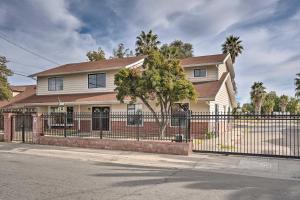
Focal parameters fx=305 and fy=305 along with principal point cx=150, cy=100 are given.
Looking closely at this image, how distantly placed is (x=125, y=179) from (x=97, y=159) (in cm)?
413

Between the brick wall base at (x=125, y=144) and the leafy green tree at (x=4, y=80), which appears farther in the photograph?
the leafy green tree at (x=4, y=80)

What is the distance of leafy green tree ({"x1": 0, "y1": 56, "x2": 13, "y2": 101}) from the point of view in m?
30.2

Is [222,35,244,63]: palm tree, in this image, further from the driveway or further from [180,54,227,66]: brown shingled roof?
the driveway

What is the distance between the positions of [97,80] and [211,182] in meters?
19.5

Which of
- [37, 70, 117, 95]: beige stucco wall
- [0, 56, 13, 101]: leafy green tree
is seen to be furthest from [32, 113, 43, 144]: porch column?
[0, 56, 13, 101]: leafy green tree

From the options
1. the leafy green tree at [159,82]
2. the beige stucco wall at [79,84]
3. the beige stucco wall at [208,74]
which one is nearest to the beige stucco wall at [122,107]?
the beige stucco wall at [79,84]

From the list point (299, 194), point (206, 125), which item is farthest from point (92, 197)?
point (206, 125)

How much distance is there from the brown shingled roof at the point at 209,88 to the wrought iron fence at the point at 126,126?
121 inches

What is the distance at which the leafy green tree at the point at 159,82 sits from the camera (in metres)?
17.0

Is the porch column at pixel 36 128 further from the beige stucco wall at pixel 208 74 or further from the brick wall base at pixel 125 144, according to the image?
the beige stucco wall at pixel 208 74

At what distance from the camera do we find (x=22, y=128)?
58.1 ft

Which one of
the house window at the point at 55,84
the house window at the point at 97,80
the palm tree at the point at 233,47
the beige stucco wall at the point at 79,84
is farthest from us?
the palm tree at the point at 233,47

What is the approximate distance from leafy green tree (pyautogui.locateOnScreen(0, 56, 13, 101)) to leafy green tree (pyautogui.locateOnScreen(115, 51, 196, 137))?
17.6 meters

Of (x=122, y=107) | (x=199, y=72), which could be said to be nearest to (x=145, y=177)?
(x=122, y=107)
